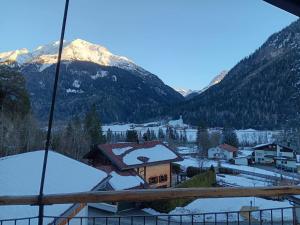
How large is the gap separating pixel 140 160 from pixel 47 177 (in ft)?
37.9

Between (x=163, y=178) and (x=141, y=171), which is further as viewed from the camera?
(x=163, y=178)

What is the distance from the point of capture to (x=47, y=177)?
708 cm

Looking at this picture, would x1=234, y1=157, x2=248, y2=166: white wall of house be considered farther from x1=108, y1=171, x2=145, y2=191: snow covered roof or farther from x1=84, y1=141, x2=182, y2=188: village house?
x1=108, y1=171, x2=145, y2=191: snow covered roof

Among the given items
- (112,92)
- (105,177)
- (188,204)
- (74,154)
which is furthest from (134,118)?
(105,177)

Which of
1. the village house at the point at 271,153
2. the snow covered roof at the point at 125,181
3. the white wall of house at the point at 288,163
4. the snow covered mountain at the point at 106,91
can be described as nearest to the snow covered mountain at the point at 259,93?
the village house at the point at 271,153

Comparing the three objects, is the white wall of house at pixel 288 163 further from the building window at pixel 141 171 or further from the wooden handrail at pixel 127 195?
the wooden handrail at pixel 127 195

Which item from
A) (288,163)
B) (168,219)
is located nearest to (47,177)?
(168,219)

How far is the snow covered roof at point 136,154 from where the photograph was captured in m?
17.7

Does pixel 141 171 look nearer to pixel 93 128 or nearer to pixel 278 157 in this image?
pixel 93 128

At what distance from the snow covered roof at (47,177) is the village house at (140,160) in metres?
8.86

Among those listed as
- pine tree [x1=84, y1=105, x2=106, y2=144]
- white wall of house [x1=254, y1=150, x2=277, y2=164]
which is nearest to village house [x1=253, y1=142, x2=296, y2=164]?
white wall of house [x1=254, y1=150, x2=277, y2=164]

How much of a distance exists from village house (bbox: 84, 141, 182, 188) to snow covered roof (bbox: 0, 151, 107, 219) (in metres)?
8.86

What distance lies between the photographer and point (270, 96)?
71188mm

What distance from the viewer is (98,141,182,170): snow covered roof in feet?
57.9
